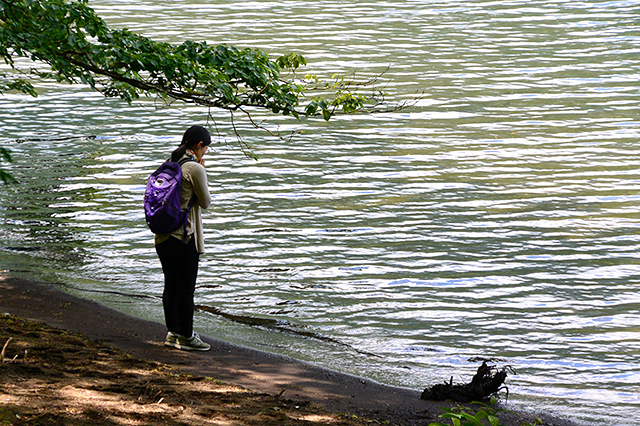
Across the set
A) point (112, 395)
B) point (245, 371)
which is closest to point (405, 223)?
point (245, 371)

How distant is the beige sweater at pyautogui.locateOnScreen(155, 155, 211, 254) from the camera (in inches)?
311

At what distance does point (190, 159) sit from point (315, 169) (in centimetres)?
814

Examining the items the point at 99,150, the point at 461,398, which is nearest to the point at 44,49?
the point at 461,398

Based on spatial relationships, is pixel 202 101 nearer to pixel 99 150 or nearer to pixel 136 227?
pixel 136 227

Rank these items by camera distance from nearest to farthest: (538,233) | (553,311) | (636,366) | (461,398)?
(461,398) → (636,366) → (553,311) → (538,233)

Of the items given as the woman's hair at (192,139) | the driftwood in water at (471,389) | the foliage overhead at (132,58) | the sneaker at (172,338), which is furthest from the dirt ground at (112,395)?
the foliage overhead at (132,58)

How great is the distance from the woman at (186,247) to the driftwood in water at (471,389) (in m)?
2.36

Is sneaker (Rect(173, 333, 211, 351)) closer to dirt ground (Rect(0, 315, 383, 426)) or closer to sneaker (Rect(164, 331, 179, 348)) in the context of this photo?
sneaker (Rect(164, 331, 179, 348))

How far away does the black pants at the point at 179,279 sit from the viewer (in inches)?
318

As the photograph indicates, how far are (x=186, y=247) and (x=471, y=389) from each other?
9.36 feet

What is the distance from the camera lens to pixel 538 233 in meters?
12.5

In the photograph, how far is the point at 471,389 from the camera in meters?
7.58

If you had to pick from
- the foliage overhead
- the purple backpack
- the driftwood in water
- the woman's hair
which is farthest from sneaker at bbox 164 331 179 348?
the driftwood in water

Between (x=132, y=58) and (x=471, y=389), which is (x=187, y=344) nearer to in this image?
(x=471, y=389)
